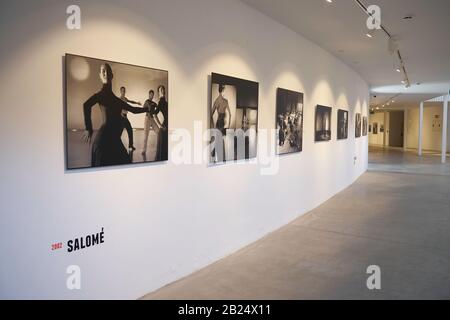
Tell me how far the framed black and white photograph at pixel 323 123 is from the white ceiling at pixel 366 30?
1.25 meters

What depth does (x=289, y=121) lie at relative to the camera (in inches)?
245

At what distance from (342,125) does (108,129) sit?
7.54 meters

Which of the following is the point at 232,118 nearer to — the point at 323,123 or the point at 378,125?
the point at 323,123

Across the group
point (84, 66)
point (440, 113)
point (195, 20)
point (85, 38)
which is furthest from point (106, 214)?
point (440, 113)

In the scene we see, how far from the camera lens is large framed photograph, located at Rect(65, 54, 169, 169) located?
282 cm

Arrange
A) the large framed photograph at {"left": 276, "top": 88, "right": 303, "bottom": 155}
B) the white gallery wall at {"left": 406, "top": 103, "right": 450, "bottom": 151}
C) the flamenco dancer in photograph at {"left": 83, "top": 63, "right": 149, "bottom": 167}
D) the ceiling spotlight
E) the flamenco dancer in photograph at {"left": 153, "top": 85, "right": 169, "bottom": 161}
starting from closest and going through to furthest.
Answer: the flamenco dancer in photograph at {"left": 83, "top": 63, "right": 149, "bottom": 167}
the flamenco dancer in photograph at {"left": 153, "top": 85, "right": 169, "bottom": 161}
the large framed photograph at {"left": 276, "top": 88, "right": 303, "bottom": 155}
the ceiling spotlight
the white gallery wall at {"left": 406, "top": 103, "right": 450, "bottom": 151}

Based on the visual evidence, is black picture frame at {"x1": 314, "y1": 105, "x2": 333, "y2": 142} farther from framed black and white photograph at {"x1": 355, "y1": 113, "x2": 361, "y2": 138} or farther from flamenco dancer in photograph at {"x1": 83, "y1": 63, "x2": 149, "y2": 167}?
flamenco dancer in photograph at {"x1": 83, "y1": 63, "x2": 149, "y2": 167}

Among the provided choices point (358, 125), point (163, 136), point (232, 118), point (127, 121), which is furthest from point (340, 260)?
point (358, 125)

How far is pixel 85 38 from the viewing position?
289cm

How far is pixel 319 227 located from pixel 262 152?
173 cm

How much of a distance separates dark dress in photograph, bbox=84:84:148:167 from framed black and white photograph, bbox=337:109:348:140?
694 cm

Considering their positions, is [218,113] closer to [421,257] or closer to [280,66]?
[280,66]

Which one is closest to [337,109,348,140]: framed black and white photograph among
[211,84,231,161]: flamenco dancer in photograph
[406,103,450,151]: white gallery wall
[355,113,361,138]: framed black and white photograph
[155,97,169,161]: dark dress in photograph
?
[355,113,361,138]: framed black and white photograph

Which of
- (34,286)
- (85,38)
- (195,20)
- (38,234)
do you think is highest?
(195,20)
